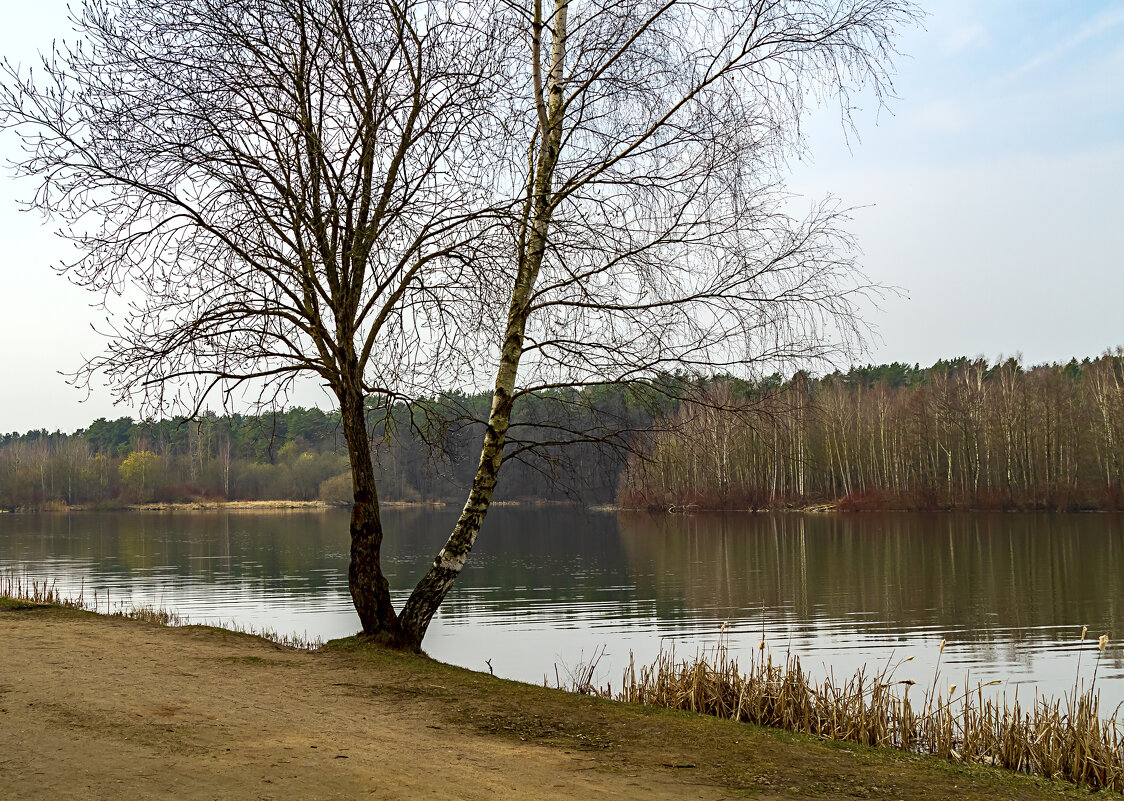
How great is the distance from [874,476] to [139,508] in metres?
81.5

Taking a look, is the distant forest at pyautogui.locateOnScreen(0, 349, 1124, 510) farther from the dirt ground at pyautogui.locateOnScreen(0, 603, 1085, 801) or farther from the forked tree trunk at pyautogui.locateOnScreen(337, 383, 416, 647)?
the dirt ground at pyautogui.locateOnScreen(0, 603, 1085, 801)

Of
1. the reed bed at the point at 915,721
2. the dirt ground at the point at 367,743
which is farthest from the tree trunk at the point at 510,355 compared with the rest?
the reed bed at the point at 915,721

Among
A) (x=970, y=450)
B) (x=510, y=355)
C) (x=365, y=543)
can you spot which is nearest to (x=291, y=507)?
(x=970, y=450)

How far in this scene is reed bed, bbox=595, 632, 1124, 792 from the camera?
7.56 meters

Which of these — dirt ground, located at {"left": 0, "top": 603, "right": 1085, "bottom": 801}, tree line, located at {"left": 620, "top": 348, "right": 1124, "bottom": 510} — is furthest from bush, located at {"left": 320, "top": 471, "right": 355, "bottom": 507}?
dirt ground, located at {"left": 0, "top": 603, "right": 1085, "bottom": 801}

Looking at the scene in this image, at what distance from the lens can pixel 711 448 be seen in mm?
10164

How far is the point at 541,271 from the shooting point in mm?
10258

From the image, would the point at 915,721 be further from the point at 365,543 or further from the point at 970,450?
the point at 970,450

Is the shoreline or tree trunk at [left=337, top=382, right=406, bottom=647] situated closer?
tree trunk at [left=337, top=382, right=406, bottom=647]

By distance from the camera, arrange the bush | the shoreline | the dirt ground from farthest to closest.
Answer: the bush, the shoreline, the dirt ground

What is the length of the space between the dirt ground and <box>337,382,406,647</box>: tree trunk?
1072 mm

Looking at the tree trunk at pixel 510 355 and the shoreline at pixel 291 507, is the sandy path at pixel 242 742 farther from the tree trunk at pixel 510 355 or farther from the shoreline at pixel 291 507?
the shoreline at pixel 291 507

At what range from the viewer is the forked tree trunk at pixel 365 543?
10.5m

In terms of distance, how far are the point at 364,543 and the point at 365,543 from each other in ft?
0.04
